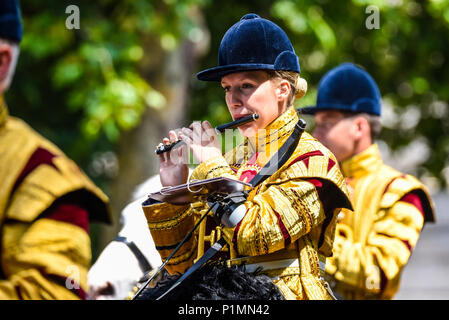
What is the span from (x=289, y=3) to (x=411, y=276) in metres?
9.90

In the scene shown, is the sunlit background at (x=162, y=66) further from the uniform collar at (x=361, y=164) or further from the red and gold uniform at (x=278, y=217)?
the red and gold uniform at (x=278, y=217)

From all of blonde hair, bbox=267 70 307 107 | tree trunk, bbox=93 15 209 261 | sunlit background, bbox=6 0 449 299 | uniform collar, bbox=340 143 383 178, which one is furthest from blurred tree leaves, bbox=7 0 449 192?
blonde hair, bbox=267 70 307 107

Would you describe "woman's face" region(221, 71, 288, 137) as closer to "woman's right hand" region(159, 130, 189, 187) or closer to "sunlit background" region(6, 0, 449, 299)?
"woman's right hand" region(159, 130, 189, 187)

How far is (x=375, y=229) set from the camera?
3.97 meters

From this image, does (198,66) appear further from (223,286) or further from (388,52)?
(223,286)

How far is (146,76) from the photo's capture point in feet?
24.7

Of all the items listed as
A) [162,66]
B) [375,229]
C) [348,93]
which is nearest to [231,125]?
[375,229]

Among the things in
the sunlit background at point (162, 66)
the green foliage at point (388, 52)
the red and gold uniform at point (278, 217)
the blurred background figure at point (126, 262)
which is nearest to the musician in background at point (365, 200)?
the blurred background figure at point (126, 262)

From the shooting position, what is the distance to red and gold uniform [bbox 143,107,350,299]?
2.27m

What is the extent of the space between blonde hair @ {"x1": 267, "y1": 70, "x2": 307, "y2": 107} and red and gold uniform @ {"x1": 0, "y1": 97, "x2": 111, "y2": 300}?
65 centimetres

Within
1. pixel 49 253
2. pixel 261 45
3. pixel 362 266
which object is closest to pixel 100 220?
pixel 49 253

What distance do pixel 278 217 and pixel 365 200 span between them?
1943 mm

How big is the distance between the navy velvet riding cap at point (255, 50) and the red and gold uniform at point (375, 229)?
1.66 m

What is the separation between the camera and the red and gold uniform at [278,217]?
2.27 m
